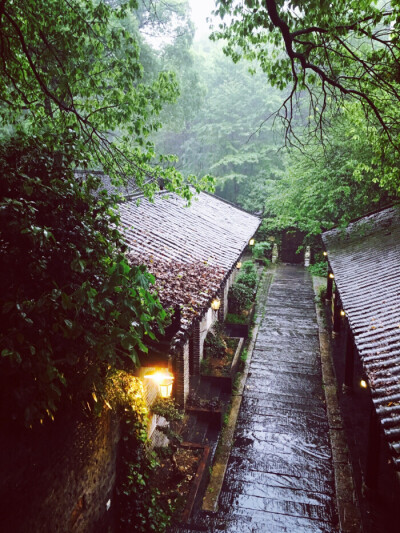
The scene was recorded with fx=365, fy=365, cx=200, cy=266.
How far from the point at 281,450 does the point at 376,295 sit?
5144mm

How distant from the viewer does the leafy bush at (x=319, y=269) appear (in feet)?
85.2

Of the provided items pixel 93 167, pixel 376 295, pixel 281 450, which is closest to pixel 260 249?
pixel 376 295

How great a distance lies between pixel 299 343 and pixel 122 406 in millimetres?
11152

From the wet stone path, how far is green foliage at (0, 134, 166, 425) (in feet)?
18.8

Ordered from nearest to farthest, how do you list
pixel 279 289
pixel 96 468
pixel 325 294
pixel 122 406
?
1. pixel 96 468
2. pixel 122 406
3. pixel 325 294
4. pixel 279 289

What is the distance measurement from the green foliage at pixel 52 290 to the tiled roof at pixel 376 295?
462 centimetres

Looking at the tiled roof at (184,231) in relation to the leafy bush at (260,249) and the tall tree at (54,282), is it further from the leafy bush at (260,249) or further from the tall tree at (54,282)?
the leafy bush at (260,249)

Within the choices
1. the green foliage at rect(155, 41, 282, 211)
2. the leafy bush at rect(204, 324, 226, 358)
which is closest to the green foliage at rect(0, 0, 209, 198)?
the leafy bush at rect(204, 324, 226, 358)

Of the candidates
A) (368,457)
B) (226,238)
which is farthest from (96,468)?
(226,238)

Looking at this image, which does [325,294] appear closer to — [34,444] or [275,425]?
[275,425]

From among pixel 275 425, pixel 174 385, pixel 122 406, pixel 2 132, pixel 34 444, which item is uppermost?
pixel 2 132

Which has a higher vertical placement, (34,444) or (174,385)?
Result: (34,444)

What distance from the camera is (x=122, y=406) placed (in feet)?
23.4

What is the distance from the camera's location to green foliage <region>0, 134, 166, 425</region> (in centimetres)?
373
